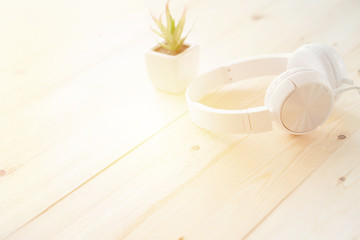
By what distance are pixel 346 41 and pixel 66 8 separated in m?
0.99

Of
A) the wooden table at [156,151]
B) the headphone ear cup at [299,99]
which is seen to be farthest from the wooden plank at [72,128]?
the headphone ear cup at [299,99]

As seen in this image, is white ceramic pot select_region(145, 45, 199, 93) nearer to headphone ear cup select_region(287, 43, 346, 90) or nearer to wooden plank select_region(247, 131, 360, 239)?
headphone ear cup select_region(287, 43, 346, 90)

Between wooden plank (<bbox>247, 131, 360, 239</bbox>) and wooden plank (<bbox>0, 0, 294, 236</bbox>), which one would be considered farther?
wooden plank (<bbox>0, 0, 294, 236</bbox>)

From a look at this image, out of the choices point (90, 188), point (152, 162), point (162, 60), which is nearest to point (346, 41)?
point (162, 60)

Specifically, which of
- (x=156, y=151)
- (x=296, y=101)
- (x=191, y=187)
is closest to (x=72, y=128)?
(x=156, y=151)

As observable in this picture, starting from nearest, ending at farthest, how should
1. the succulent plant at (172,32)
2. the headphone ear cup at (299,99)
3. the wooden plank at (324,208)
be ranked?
the wooden plank at (324,208)
the headphone ear cup at (299,99)
the succulent plant at (172,32)

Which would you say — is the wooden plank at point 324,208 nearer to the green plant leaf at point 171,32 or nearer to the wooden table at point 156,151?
the wooden table at point 156,151

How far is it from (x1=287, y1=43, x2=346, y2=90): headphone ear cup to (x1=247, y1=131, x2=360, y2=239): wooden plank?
6.1 inches

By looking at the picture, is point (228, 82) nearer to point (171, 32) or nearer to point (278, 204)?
point (171, 32)

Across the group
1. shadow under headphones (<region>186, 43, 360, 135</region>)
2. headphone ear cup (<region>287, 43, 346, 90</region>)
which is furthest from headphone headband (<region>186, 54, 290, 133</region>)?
headphone ear cup (<region>287, 43, 346, 90</region>)

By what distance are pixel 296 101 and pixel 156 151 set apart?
304mm

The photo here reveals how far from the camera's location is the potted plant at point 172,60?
3.87 feet

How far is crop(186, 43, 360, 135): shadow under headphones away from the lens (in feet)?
3.02

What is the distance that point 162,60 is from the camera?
1.19 metres
